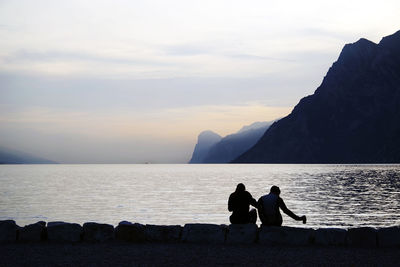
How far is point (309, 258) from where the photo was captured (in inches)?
584

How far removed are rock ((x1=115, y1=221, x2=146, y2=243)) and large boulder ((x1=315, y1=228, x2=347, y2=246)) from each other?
5457mm

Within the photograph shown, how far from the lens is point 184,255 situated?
15117 mm

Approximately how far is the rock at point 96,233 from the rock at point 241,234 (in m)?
3.75

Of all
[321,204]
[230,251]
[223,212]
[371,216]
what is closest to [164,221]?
[223,212]

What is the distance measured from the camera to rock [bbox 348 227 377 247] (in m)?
17.1

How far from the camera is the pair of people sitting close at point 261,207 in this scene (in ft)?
58.4

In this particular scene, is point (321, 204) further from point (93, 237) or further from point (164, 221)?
point (93, 237)

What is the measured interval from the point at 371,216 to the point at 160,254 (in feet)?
124

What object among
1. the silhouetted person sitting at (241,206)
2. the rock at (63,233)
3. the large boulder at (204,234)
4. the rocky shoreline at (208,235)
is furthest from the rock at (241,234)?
the rock at (63,233)

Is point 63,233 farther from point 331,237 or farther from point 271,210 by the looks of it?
point 331,237

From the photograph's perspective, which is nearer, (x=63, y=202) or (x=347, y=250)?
(x=347, y=250)

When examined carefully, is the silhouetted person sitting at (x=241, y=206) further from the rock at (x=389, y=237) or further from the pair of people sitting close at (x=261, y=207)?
the rock at (x=389, y=237)

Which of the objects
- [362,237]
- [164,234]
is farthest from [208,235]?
[362,237]

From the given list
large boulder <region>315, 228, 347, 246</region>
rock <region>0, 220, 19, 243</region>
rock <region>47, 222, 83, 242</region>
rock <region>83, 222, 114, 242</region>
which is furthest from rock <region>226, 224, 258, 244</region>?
rock <region>0, 220, 19, 243</region>
